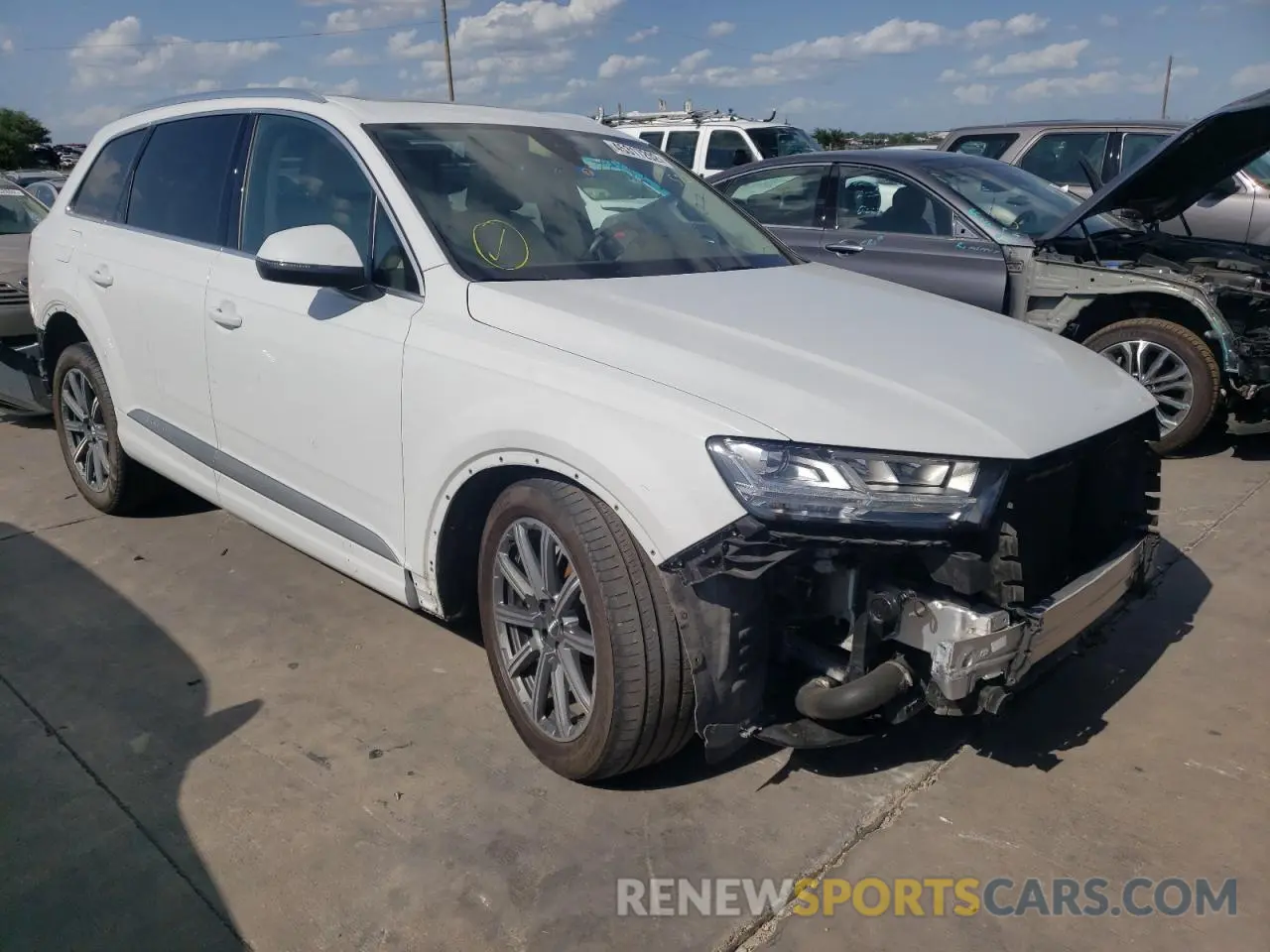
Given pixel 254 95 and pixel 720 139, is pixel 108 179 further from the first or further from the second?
pixel 720 139

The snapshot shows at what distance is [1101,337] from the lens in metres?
5.93

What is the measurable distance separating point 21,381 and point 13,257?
3.84 feet

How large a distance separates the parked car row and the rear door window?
650 centimetres

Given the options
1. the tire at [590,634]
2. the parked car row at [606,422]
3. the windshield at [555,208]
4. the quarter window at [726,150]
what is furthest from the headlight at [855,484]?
the quarter window at [726,150]

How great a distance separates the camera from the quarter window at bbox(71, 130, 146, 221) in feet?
15.1

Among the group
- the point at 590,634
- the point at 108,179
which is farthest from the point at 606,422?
the point at 108,179

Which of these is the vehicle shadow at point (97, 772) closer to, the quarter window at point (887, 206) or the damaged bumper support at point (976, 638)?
the damaged bumper support at point (976, 638)

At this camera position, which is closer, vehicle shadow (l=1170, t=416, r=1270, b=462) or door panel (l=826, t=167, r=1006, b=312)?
vehicle shadow (l=1170, t=416, r=1270, b=462)

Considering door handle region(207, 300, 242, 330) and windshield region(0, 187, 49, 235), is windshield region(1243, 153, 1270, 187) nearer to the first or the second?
door handle region(207, 300, 242, 330)

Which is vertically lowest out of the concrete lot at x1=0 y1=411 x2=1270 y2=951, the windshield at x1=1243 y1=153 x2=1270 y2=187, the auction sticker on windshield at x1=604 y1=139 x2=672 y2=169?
the concrete lot at x1=0 y1=411 x2=1270 y2=951

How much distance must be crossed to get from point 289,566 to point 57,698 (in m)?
1.19

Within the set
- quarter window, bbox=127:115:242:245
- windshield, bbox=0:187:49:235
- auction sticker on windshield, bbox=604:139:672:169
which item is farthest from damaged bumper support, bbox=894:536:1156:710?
windshield, bbox=0:187:49:235

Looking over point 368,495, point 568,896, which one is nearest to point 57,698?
point 368,495

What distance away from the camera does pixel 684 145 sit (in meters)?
15.7
